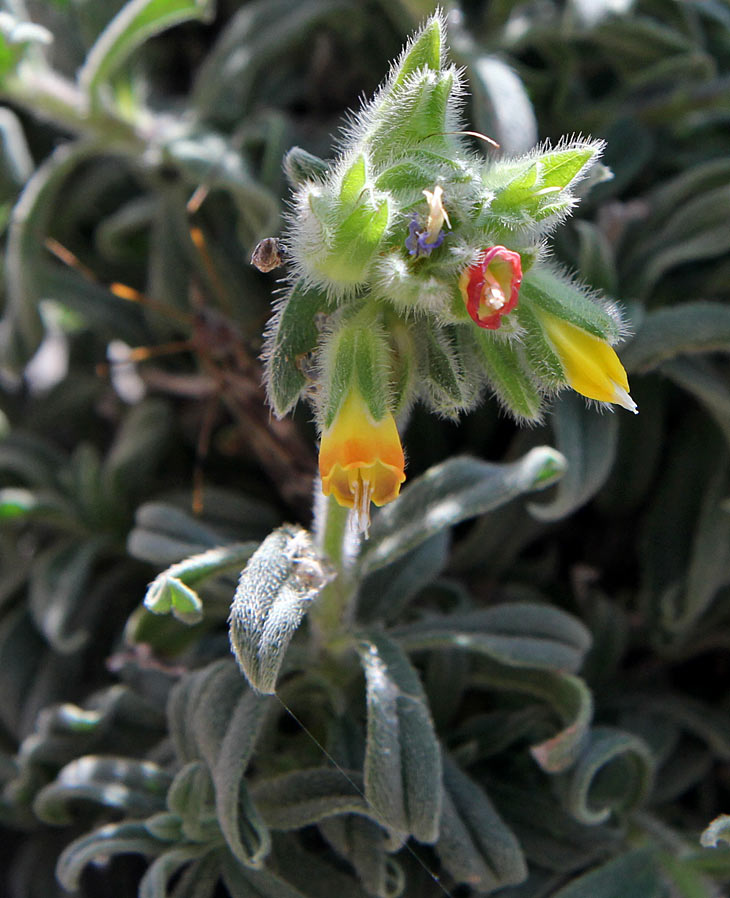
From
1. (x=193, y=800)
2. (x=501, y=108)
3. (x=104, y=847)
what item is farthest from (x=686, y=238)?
(x=104, y=847)

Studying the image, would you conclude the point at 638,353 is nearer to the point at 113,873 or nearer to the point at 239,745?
the point at 239,745

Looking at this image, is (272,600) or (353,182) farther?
(272,600)

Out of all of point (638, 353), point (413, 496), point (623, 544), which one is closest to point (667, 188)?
point (638, 353)

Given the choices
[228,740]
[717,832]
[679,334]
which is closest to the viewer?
[717,832]

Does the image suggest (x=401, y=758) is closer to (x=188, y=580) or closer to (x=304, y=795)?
(x=304, y=795)

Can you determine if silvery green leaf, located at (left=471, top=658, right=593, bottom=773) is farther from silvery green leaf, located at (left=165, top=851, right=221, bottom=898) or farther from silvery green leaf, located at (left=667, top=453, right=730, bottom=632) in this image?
silvery green leaf, located at (left=165, top=851, right=221, bottom=898)

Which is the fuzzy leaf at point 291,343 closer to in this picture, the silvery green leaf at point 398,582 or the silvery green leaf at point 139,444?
the silvery green leaf at point 398,582

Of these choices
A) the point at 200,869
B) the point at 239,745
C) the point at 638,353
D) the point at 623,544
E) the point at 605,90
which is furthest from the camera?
the point at 605,90
